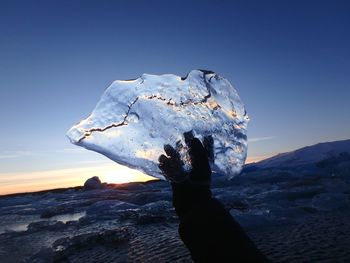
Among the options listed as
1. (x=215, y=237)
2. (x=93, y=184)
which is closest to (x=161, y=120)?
(x=215, y=237)

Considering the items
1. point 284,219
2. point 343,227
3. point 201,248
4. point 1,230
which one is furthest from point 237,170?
point 1,230

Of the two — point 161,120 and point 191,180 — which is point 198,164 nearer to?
point 191,180

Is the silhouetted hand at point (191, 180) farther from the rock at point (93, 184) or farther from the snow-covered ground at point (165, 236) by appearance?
the rock at point (93, 184)

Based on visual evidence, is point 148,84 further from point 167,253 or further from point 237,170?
point 167,253

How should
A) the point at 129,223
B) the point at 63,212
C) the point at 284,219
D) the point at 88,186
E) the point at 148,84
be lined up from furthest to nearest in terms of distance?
the point at 88,186, the point at 63,212, the point at 129,223, the point at 284,219, the point at 148,84

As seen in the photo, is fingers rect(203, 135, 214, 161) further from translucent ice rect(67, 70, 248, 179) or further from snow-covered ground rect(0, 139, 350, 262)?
snow-covered ground rect(0, 139, 350, 262)
